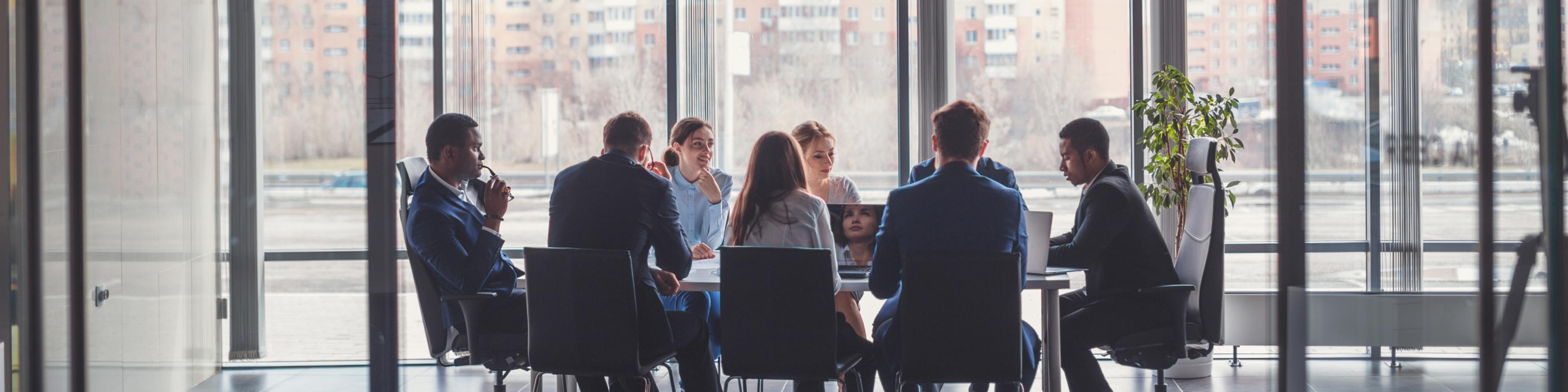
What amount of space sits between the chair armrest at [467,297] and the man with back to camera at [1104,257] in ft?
6.12

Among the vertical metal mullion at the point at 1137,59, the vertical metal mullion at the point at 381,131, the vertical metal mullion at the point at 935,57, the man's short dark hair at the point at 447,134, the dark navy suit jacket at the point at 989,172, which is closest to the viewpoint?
the vertical metal mullion at the point at 381,131

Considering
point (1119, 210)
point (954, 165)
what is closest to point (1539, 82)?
point (1119, 210)

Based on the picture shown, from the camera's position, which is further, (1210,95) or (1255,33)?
(1255,33)

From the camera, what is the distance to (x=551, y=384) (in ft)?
13.8

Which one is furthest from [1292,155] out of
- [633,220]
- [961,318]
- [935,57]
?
[935,57]

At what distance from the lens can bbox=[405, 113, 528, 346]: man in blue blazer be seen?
123 inches

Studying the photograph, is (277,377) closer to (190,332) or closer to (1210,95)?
(190,332)

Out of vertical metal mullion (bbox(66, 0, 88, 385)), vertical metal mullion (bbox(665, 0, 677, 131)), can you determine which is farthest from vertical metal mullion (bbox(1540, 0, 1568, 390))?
vertical metal mullion (bbox(66, 0, 88, 385))

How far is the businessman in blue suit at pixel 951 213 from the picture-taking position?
111 inches

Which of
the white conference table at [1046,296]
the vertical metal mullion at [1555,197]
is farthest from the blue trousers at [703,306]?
the vertical metal mullion at [1555,197]

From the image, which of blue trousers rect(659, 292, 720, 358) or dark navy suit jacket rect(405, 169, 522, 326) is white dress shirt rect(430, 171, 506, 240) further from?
blue trousers rect(659, 292, 720, 358)

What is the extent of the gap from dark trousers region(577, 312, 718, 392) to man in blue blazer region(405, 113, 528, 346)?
1.15ft

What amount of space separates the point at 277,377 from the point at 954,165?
7.16ft

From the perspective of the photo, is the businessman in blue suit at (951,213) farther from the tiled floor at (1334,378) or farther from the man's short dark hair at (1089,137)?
the tiled floor at (1334,378)
